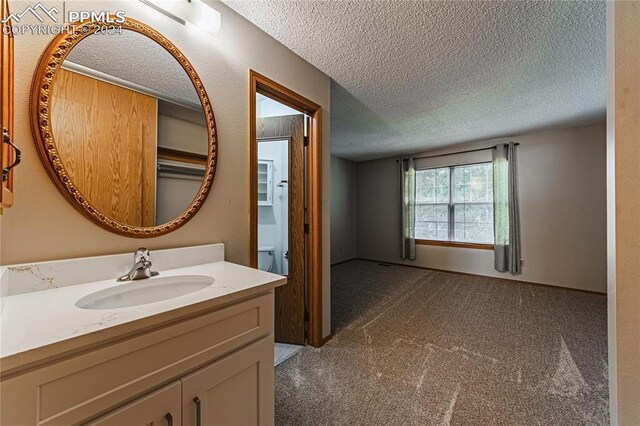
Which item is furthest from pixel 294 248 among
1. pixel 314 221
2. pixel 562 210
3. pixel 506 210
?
pixel 562 210

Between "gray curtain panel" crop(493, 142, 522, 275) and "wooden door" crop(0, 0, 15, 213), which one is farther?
"gray curtain panel" crop(493, 142, 522, 275)

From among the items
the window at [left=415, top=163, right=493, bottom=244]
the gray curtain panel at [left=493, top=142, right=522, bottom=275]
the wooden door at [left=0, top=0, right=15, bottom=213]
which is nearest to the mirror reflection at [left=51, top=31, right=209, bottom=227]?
the wooden door at [left=0, top=0, right=15, bottom=213]

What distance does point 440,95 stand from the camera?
2562mm

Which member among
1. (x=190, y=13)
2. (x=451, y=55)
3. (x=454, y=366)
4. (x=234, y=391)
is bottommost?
(x=454, y=366)

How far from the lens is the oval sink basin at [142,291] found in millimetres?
906

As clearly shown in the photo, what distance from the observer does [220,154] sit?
1.43 meters

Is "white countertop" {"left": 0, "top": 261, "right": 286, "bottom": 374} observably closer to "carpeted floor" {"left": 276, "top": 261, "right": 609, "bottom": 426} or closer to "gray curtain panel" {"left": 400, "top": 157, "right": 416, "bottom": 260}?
"carpeted floor" {"left": 276, "top": 261, "right": 609, "bottom": 426}

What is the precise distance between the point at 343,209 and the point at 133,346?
5.23 m

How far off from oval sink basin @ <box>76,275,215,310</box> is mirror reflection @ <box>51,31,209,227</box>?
0.90ft

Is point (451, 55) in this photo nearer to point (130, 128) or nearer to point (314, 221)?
point (314, 221)

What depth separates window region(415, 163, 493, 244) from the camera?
14.3 ft

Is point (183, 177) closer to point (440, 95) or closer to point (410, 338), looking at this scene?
point (410, 338)

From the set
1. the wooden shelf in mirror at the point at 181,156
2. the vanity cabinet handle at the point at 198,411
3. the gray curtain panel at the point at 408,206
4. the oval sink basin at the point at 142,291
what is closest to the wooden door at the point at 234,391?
the vanity cabinet handle at the point at 198,411

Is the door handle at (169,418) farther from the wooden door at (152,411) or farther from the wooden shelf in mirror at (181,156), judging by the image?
the wooden shelf in mirror at (181,156)
